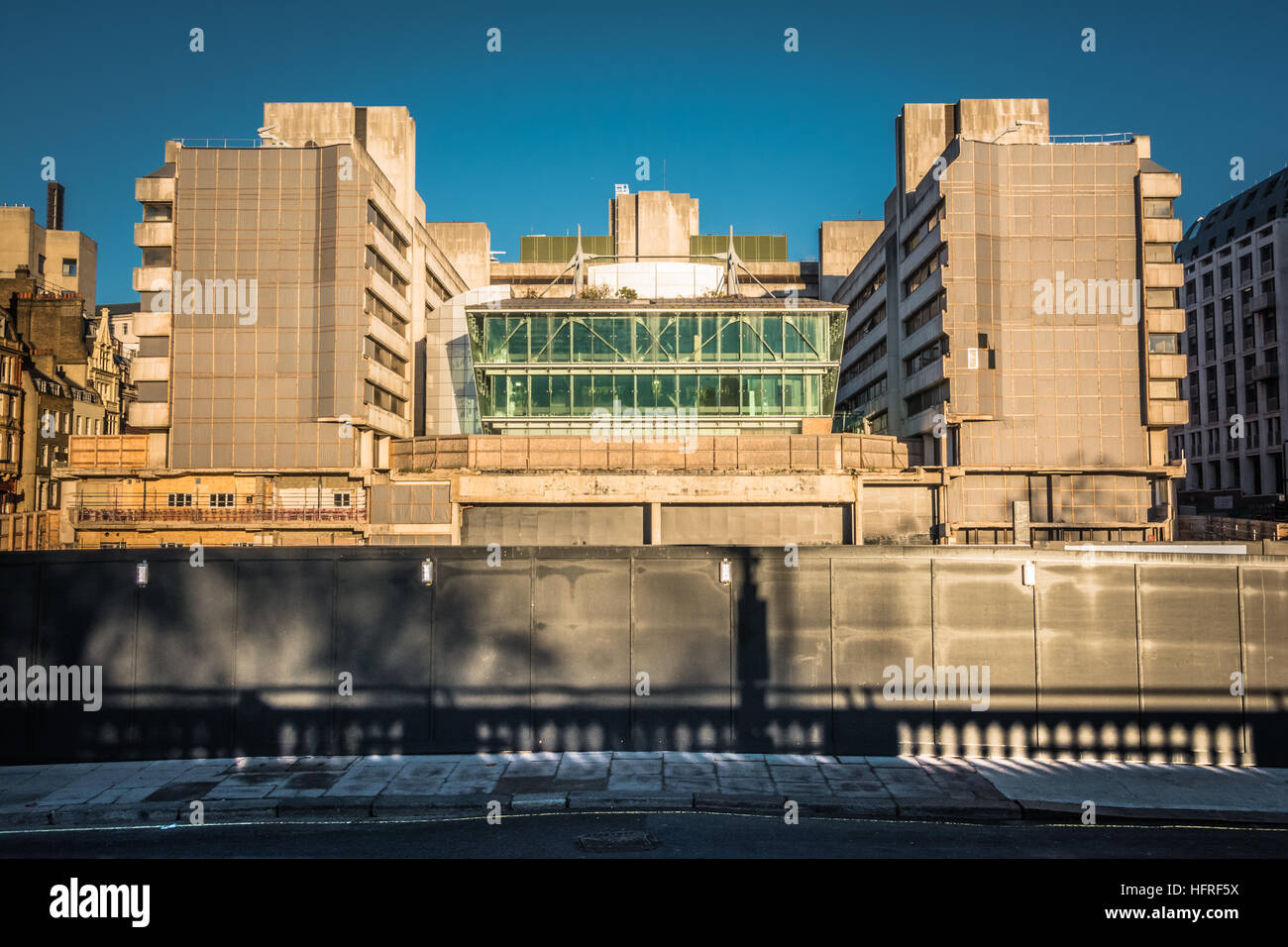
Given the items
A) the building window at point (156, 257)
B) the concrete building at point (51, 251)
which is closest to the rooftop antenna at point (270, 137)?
the building window at point (156, 257)

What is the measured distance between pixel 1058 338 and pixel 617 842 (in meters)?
50.8

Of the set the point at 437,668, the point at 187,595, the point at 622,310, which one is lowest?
the point at 437,668

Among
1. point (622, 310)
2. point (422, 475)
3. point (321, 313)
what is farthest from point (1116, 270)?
point (321, 313)

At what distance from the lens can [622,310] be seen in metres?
52.7

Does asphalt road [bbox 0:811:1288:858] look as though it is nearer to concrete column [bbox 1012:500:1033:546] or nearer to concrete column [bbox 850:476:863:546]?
concrete column [bbox 850:476:863:546]

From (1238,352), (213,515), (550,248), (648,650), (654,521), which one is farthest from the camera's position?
(550,248)

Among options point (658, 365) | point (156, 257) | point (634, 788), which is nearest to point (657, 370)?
point (658, 365)

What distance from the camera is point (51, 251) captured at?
3477 inches

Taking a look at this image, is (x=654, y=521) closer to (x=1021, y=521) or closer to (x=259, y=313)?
(x=1021, y=521)

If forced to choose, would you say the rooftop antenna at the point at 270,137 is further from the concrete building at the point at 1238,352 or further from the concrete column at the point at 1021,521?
the concrete building at the point at 1238,352

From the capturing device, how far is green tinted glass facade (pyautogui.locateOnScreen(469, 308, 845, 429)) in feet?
174

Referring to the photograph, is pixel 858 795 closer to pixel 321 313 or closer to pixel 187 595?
pixel 187 595
